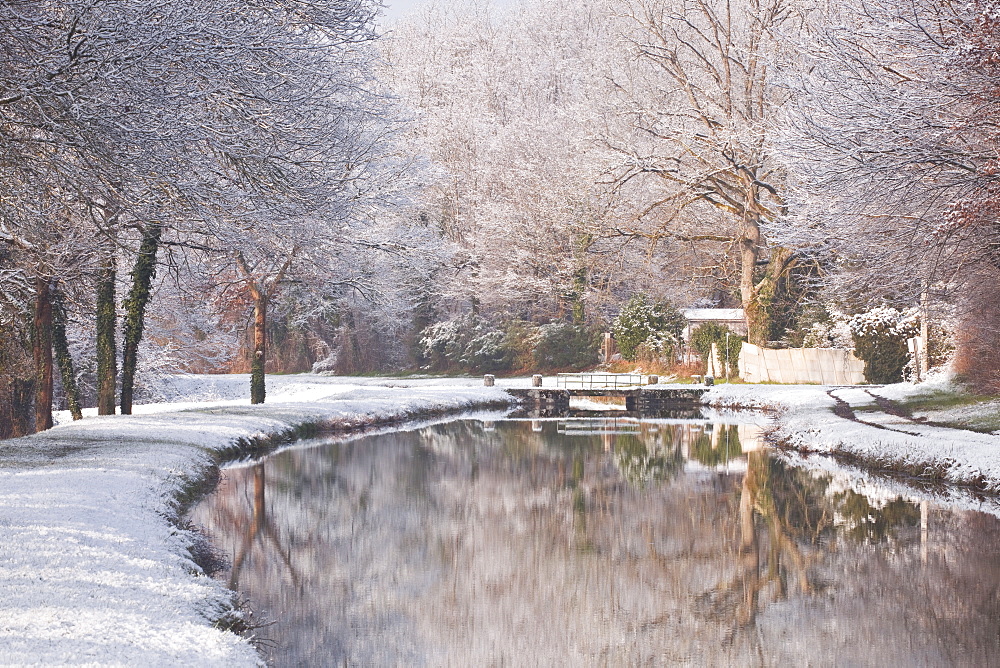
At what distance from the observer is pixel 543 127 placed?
1843 inches

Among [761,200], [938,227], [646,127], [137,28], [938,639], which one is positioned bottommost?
[938,639]

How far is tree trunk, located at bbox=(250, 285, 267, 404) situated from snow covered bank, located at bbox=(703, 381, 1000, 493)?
1385 cm

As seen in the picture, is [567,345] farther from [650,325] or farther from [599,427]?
[599,427]

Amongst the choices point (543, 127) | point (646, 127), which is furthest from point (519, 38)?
point (646, 127)

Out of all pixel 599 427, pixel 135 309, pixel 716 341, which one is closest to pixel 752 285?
pixel 716 341

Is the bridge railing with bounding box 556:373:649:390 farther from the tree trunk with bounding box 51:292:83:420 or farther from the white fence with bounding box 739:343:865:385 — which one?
the tree trunk with bounding box 51:292:83:420

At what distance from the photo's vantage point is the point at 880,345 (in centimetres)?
3703

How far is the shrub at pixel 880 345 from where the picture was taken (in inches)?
1425

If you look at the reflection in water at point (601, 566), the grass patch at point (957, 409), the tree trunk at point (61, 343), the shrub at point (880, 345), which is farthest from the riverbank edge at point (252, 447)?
the grass patch at point (957, 409)

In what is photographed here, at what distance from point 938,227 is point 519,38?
41.3 m

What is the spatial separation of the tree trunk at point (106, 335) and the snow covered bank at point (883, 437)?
14.1m

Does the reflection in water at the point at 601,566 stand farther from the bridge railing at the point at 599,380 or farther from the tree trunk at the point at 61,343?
the bridge railing at the point at 599,380

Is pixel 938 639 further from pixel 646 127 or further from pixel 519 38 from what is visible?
pixel 519 38

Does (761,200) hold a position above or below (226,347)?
above
